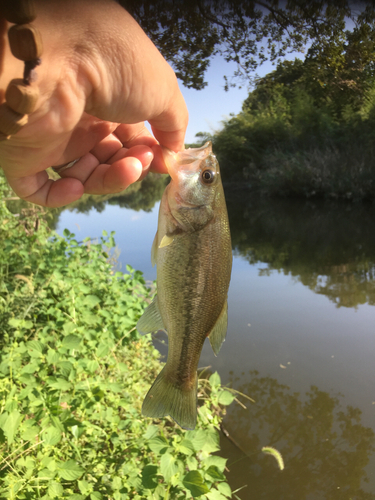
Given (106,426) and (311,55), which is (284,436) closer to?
(106,426)

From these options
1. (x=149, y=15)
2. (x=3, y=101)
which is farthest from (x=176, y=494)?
(x=149, y=15)

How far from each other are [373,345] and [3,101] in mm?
5505

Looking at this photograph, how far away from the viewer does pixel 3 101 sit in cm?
94

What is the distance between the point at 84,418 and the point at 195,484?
3.52 ft

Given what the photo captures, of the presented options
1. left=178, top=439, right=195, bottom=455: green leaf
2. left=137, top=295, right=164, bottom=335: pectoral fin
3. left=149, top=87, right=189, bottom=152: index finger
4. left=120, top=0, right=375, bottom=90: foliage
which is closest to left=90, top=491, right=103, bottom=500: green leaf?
left=178, top=439, right=195, bottom=455: green leaf

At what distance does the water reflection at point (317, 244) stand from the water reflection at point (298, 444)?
2839 mm

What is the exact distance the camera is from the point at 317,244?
10398 mm

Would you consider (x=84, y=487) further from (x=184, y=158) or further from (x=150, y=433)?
(x=184, y=158)

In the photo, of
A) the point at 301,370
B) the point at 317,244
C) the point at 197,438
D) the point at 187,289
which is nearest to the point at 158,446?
the point at 197,438

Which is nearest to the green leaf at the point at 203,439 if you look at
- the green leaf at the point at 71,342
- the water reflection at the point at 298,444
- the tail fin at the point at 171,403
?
the tail fin at the point at 171,403

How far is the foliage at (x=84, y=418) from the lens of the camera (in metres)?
1.70

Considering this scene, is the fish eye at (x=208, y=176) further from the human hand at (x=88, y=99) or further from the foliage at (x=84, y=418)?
the foliage at (x=84, y=418)

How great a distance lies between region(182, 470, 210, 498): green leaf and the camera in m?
1.56

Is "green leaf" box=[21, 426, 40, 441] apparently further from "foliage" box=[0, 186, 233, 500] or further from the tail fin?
the tail fin
